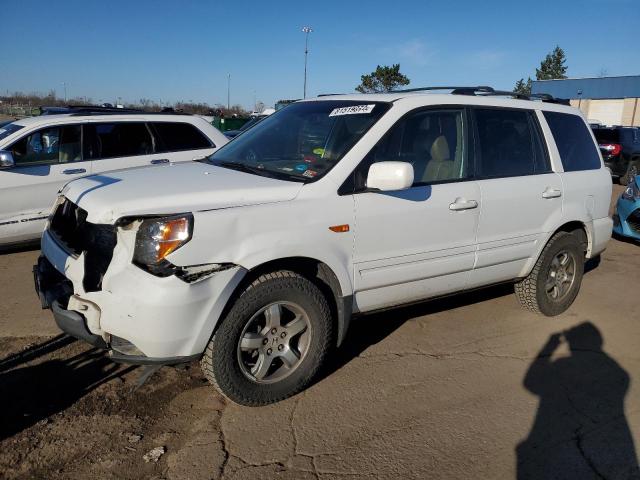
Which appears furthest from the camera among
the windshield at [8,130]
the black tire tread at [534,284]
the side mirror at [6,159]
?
the windshield at [8,130]

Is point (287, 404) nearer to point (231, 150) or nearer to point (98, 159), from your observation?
point (231, 150)

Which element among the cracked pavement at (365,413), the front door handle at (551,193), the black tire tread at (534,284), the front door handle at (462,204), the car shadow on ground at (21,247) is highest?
the front door handle at (551,193)

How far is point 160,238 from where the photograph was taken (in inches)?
114

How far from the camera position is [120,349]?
119 inches

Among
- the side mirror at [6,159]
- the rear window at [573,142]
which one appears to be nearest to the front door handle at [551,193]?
the rear window at [573,142]

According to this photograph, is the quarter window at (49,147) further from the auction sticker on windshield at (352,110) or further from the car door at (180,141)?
the auction sticker on windshield at (352,110)

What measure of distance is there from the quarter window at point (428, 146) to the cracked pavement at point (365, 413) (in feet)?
4.50

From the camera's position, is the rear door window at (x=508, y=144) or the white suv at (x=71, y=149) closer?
the rear door window at (x=508, y=144)

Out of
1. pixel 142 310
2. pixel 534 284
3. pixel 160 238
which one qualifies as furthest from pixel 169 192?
pixel 534 284

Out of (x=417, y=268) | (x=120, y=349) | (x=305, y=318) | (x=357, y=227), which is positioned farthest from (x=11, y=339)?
(x=417, y=268)

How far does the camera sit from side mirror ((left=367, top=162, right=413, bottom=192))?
10.9 feet

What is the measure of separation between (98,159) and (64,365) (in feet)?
11.7

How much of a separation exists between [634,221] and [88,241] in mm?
7813

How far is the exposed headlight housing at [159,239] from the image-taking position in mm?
2871
